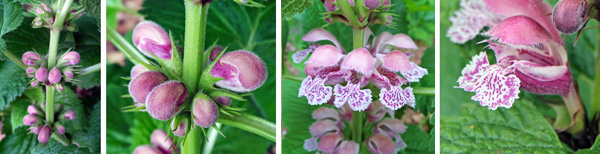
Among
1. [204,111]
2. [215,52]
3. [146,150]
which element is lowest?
[146,150]

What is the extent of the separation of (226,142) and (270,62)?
20 centimetres

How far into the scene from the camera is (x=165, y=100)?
940 millimetres

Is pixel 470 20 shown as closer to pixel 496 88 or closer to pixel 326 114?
pixel 496 88

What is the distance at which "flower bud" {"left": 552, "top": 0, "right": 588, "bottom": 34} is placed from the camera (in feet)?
2.76

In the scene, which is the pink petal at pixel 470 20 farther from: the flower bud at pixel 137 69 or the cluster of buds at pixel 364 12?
the flower bud at pixel 137 69

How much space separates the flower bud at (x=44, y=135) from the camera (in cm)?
118

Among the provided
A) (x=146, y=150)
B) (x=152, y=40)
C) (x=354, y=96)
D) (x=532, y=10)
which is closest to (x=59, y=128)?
(x=146, y=150)

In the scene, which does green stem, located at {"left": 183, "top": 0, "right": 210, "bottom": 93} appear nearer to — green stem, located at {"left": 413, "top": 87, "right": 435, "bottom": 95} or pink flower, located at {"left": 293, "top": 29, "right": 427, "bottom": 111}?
pink flower, located at {"left": 293, "top": 29, "right": 427, "bottom": 111}

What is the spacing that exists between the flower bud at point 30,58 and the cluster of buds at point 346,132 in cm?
66

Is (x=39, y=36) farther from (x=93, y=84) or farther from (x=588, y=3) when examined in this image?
(x=588, y=3)

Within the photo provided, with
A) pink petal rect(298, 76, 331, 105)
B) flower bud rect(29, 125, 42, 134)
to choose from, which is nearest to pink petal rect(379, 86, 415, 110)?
pink petal rect(298, 76, 331, 105)

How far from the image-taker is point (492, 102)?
0.90m

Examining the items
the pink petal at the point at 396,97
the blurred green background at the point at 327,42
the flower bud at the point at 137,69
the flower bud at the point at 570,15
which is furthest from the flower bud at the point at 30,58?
the flower bud at the point at 570,15

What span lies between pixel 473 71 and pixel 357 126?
0.82 ft
